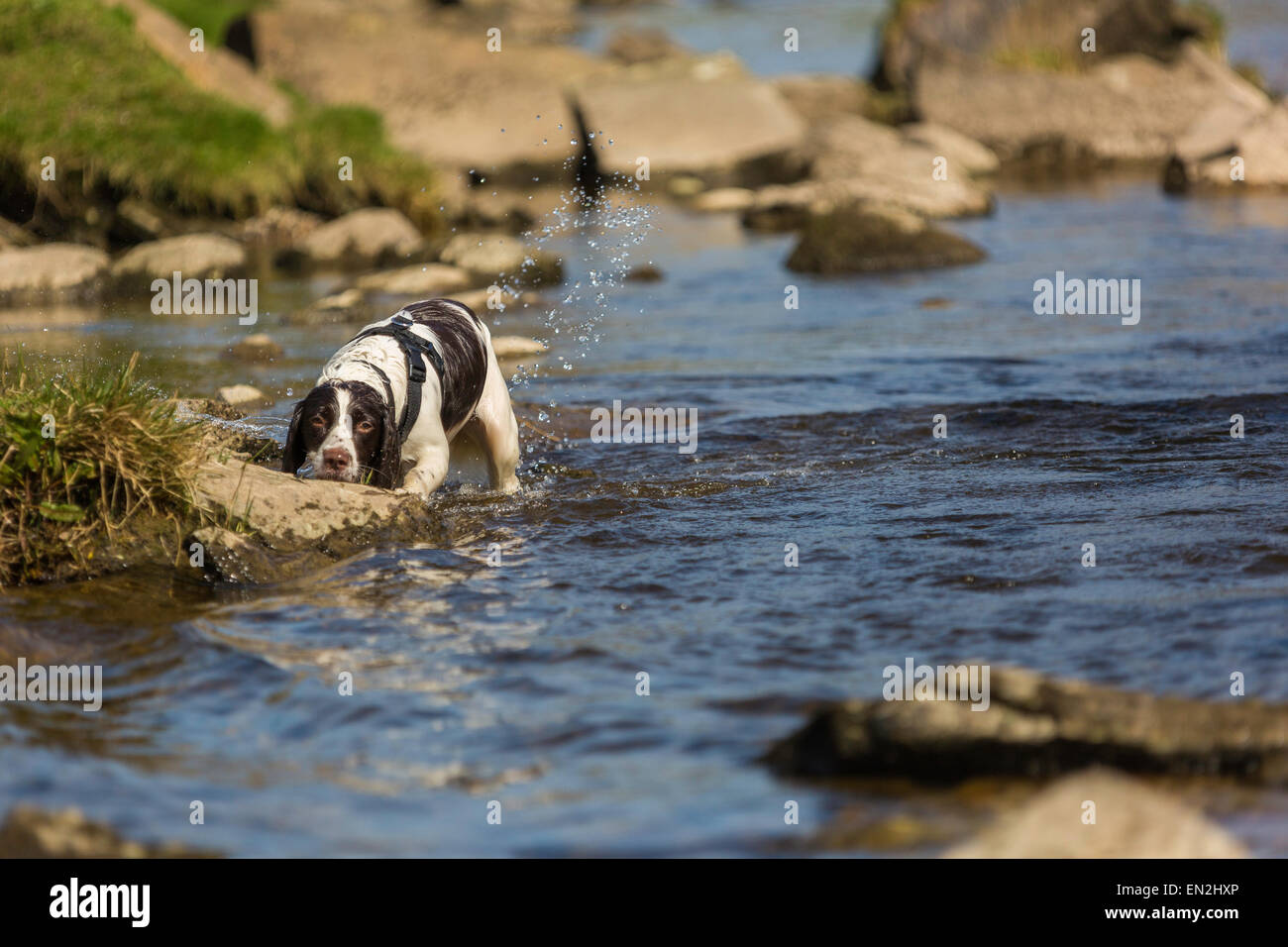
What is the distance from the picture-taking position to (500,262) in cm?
1509

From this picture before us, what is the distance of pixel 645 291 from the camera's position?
1510 centimetres

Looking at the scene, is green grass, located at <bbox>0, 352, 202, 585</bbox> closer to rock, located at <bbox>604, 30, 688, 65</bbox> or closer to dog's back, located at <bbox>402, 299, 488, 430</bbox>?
dog's back, located at <bbox>402, 299, 488, 430</bbox>

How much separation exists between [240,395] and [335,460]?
3444mm

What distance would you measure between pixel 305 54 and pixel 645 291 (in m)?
11.9

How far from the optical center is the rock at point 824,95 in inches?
1130

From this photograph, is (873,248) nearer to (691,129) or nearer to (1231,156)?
(1231,156)

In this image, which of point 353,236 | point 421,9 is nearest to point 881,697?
point 353,236

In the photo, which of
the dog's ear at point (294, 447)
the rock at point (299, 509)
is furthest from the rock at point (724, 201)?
the rock at point (299, 509)

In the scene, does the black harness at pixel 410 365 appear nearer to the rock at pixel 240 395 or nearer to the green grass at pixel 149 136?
the rock at pixel 240 395

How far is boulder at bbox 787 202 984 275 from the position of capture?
15.6 metres

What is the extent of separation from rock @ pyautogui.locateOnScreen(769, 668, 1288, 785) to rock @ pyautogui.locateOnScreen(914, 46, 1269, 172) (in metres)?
23.0

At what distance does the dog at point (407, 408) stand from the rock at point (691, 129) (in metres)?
16.9
